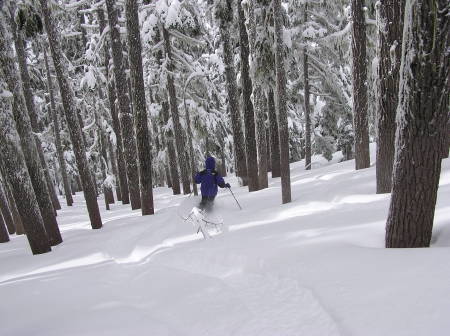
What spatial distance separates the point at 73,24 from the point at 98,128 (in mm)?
6645

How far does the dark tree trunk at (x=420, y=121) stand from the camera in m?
3.71

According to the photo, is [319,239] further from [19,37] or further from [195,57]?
[195,57]

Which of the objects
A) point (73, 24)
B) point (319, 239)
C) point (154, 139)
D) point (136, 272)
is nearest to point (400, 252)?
point (319, 239)

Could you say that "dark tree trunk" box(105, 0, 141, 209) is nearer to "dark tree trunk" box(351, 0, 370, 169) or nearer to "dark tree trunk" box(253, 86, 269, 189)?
"dark tree trunk" box(253, 86, 269, 189)

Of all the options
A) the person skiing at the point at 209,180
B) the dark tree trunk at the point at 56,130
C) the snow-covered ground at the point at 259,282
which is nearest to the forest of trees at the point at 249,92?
the dark tree trunk at the point at 56,130

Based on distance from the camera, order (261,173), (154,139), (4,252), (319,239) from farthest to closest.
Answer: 1. (154,139)
2. (261,173)
3. (4,252)
4. (319,239)

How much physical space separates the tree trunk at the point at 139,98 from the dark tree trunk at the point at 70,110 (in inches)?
70.3

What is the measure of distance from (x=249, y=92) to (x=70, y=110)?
22.7 ft

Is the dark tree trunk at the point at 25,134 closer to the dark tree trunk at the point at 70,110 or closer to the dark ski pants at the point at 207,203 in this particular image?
the dark tree trunk at the point at 70,110

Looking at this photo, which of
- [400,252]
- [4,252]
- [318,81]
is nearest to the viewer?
[400,252]

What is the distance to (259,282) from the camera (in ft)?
15.4

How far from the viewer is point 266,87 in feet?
45.1

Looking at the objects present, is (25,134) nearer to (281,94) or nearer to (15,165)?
(15,165)

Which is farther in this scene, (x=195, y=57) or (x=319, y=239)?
(x=195, y=57)
